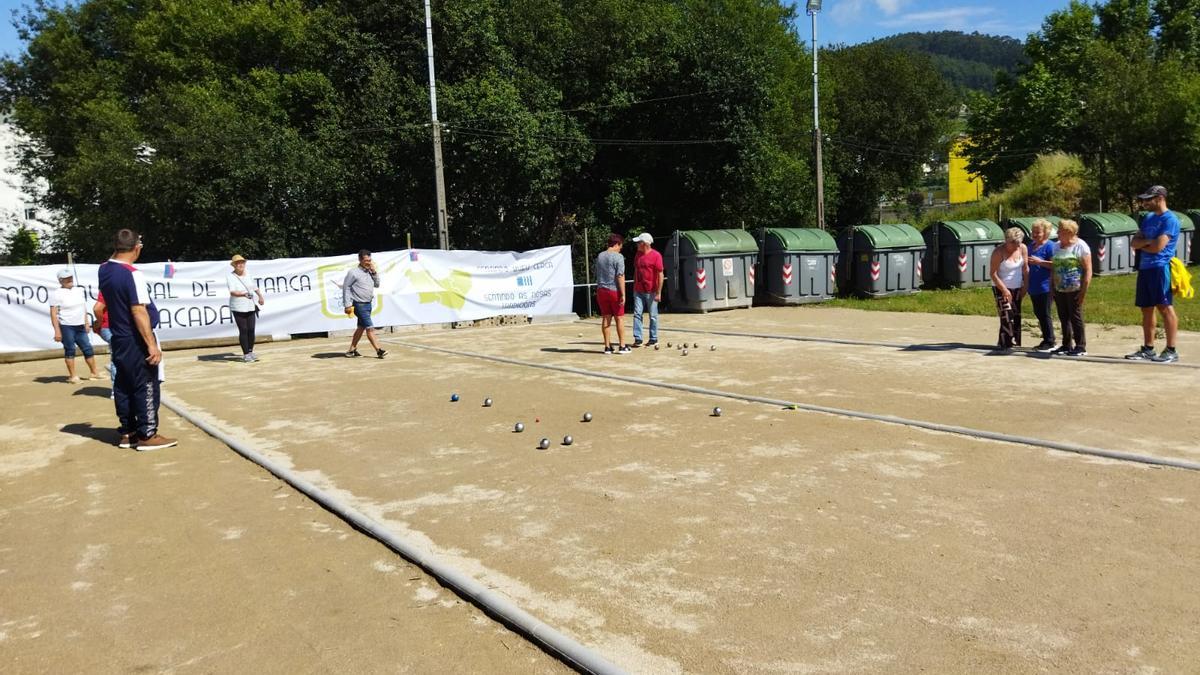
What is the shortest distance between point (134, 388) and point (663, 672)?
6.03 metres

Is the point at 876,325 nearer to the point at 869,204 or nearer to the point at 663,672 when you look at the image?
the point at 663,672

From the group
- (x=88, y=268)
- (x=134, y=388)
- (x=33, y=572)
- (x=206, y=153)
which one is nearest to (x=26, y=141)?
(x=206, y=153)

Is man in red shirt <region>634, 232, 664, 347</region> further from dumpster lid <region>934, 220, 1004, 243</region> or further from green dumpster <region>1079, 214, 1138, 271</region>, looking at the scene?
green dumpster <region>1079, 214, 1138, 271</region>

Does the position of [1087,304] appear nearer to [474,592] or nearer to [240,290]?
[240,290]

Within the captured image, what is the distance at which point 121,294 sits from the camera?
7.07 meters

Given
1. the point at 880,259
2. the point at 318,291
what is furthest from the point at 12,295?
the point at 880,259

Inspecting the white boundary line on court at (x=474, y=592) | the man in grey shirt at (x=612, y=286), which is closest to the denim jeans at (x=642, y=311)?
the man in grey shirt at (x=612, y=286)

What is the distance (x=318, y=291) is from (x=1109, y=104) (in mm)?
36694

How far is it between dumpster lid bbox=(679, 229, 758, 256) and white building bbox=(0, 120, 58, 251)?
101 feet

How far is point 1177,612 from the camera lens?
3471mm

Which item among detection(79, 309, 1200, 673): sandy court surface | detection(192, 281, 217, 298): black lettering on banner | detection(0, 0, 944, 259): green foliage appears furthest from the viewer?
detection(0, 0, 944, 259): green foliage

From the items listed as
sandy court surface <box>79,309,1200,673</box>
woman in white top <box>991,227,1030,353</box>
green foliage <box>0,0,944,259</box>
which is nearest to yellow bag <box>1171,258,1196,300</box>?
sandy court surface <box>79,309,1200,673</box>

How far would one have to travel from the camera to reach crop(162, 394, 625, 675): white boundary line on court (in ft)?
10.8

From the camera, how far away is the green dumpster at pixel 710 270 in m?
19.9
